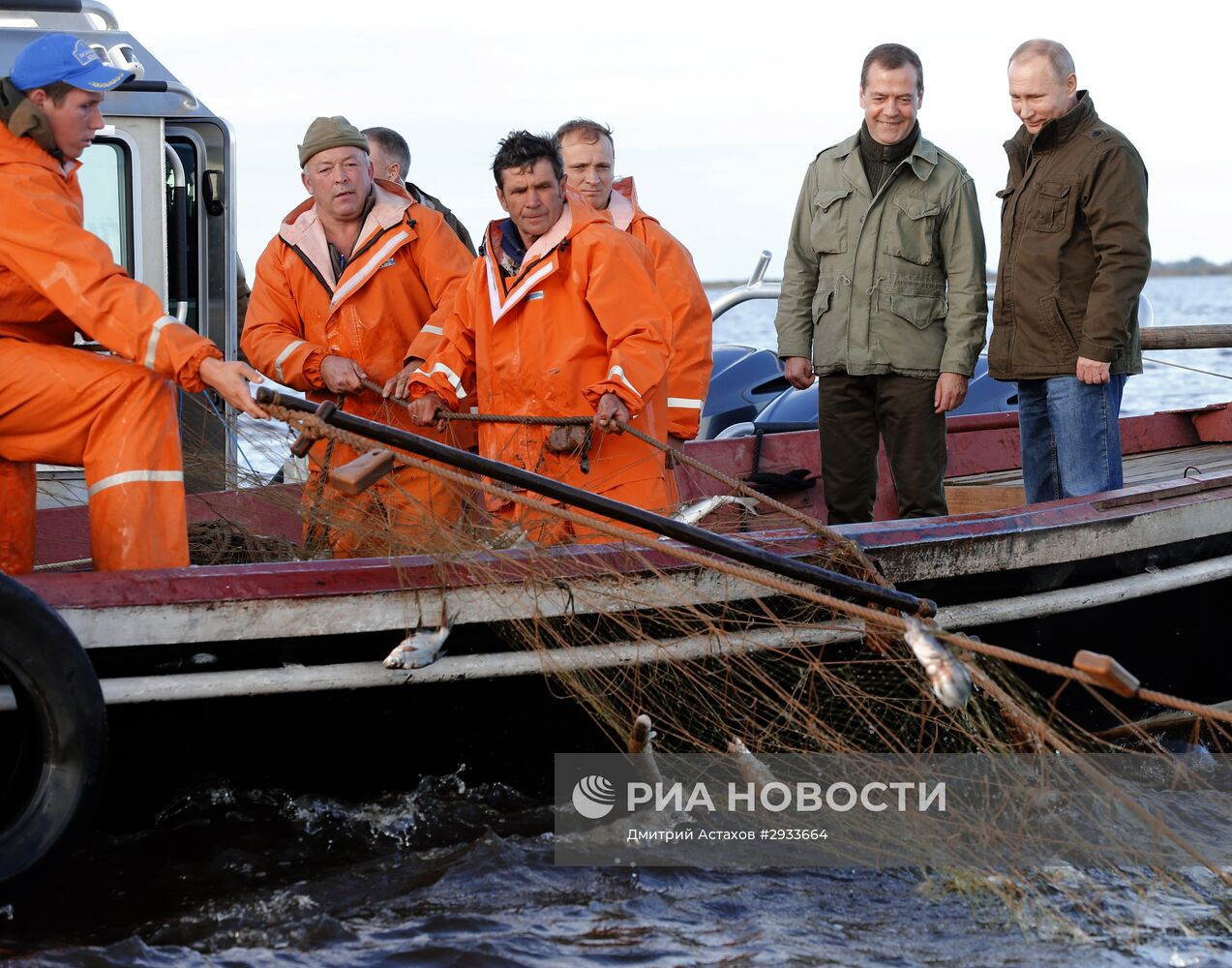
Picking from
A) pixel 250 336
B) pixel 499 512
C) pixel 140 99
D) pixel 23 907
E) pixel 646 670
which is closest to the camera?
pixel 23 907

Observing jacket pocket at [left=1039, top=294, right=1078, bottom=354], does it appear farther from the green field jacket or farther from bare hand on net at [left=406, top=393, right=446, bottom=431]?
bare hand on net at [left=406, top=393, right=446, bottom=431]

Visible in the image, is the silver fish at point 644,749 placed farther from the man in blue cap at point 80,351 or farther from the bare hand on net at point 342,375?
the bare hand on net at point 342,375

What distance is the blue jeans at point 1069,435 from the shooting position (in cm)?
557

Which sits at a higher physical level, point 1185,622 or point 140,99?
point 140,99

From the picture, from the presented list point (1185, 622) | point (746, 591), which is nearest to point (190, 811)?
point (746, 591)

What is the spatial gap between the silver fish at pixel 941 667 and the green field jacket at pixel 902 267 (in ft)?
6.44

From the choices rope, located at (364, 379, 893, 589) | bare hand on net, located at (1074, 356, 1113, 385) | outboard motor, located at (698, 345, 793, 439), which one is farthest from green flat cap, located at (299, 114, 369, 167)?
outboard motor, located at (698, 345, 793, 439)

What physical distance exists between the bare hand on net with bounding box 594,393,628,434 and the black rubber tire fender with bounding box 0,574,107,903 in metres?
1.81

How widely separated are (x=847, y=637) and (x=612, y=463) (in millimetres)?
1056

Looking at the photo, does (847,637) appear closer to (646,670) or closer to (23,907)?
(646,670)

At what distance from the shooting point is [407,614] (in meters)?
4.43

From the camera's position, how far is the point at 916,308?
19.0 feet

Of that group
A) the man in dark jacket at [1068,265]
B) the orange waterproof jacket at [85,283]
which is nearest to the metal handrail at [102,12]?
the orange waterproof jacket at [85,283]

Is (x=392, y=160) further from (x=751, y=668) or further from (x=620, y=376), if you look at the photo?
(x=751, y=668)
